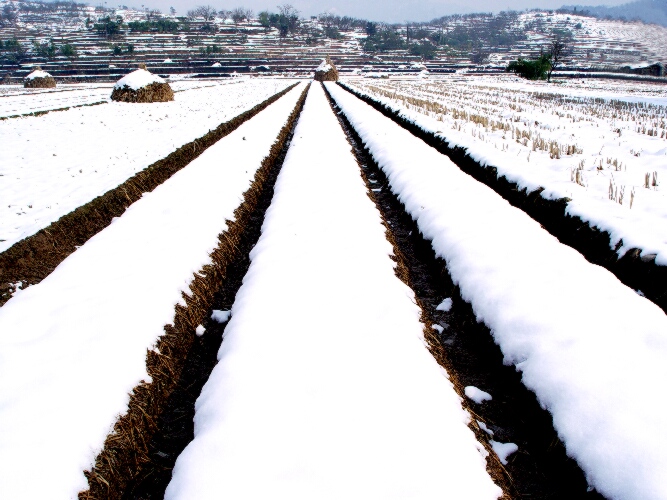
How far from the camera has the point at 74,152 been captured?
396 inches

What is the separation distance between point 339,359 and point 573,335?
1.57 m

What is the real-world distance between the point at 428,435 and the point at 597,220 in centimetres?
374

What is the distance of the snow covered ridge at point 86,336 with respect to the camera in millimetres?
2215

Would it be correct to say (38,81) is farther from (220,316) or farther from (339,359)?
(339,359)

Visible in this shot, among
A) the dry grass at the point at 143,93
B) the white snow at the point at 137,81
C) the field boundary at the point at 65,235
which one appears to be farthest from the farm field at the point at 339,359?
the white snow at the point at 137,81

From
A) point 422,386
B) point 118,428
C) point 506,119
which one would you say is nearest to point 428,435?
point 422,386

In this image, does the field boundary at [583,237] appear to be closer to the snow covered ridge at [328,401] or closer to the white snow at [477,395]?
the white snow at [477,395]

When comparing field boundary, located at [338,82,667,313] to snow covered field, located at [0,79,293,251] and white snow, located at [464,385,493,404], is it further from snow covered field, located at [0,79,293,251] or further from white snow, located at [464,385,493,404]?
snow covered field, located at [0,79,293,251]

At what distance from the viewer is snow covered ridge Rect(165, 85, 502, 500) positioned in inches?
78.0

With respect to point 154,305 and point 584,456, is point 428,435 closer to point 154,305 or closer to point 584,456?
point 584,456

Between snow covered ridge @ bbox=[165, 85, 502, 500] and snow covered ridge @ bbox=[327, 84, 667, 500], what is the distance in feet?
1.82

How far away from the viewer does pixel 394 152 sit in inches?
349

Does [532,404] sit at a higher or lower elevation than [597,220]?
lower

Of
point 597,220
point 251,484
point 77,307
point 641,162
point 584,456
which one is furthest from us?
point 641,162
